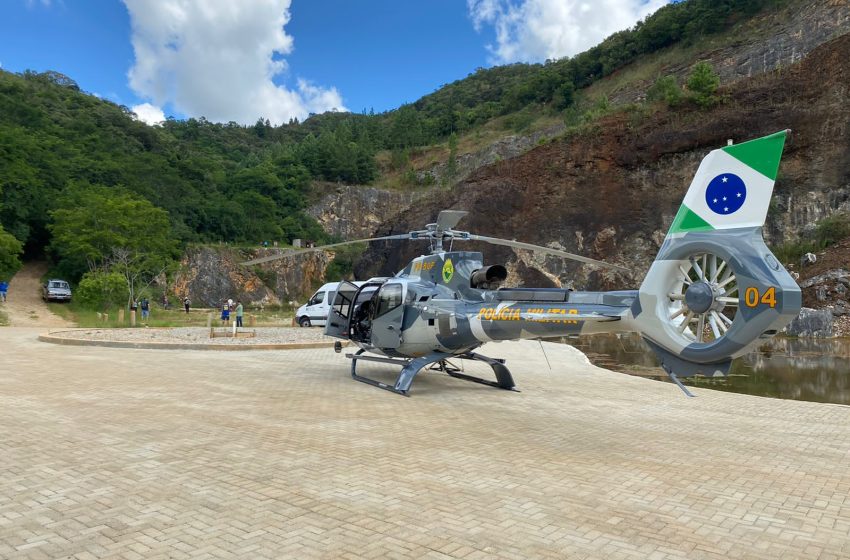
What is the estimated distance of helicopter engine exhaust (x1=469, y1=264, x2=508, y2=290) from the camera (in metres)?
11.3

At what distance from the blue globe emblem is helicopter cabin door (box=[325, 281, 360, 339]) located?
332 inches

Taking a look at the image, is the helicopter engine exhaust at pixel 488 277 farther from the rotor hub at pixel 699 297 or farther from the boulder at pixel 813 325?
the boulder at pixel 813 325

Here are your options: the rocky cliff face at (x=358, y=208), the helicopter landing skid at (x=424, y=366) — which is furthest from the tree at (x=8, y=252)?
the rocky cliff face at (x=358, y=208)

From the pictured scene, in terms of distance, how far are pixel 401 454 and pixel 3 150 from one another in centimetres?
4647

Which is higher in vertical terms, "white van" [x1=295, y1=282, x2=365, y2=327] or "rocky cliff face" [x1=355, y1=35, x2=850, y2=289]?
"rocky cliff face" [x1=355, y1=35, x2=850, y2=289]

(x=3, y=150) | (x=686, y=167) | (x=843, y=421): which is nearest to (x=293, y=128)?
(x=3, y=150)

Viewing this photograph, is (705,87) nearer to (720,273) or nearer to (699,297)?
(720,273)

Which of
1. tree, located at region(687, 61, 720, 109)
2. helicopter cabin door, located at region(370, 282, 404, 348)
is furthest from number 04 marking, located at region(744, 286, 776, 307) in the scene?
tree, located at region(687, 61, 720, 109)

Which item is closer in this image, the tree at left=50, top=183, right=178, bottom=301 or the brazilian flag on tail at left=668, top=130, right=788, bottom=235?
the brazilian flag on tail at left=668, top=130, right=788, bottom=235

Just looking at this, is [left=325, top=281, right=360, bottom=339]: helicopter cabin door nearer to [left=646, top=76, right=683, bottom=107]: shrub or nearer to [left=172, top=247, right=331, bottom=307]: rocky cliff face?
[left=172, top=247, right=331, bottom=307]: rocky cliff face

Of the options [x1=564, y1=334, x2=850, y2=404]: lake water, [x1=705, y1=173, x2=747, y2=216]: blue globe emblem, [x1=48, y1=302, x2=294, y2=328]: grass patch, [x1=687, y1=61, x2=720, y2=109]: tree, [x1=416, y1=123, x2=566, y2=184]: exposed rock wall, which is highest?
[x1=416, y1=123, x2=566, y2=184]: exposed rock wall

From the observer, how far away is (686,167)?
42500 mm

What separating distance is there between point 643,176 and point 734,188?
40.2 metres

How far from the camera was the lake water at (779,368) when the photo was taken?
13602 mm
